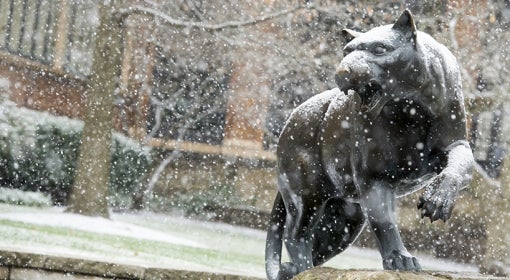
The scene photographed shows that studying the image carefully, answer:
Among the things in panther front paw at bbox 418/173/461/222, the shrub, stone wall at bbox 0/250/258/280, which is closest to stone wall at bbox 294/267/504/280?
panther front paw at bbox 418/173/461/222

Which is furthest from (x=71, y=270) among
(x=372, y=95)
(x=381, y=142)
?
(x=372, y=95)

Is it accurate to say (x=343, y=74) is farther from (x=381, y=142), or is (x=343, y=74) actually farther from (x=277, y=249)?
(x=277, y=249)

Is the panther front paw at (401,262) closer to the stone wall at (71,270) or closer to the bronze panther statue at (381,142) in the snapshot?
the bronze panther statue at (381,142)

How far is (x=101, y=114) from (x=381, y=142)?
8854mm

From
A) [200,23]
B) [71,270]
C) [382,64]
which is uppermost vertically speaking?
[382,64]

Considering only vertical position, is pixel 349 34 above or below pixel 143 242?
above

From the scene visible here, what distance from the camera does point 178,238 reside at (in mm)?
11055

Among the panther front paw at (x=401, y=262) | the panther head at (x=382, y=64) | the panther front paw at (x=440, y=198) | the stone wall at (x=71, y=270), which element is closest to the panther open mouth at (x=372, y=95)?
the panther head at (x=382, y=64)

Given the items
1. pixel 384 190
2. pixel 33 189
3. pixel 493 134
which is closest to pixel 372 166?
pixel 384 190

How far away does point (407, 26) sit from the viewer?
2.86m

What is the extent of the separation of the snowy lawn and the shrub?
797mm

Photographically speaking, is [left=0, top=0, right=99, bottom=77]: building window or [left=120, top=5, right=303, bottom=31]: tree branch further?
[left=0, top=0, right=99, bottom=77]: building window

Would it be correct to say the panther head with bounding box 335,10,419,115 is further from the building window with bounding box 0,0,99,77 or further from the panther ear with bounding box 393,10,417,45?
the building window with bounding box 0,0,99,77

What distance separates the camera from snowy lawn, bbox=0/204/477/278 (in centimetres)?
739
